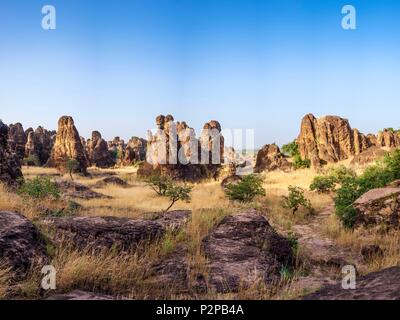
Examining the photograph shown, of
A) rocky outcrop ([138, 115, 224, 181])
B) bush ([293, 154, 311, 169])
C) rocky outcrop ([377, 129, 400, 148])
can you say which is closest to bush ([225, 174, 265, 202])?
rocky outcrop ([138, 115, 224, 181])

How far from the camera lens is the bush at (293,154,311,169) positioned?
4952 centimetres

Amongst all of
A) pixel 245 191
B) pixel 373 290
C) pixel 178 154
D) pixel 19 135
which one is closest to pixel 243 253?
pixel 373 290

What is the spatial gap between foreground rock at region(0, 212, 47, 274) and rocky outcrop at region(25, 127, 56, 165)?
64178 millimetres

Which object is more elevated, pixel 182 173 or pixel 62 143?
pixel 62 143

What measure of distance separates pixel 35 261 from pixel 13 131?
76.9 m

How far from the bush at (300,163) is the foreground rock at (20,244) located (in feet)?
153

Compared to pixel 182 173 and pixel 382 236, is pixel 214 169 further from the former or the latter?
pixel 382 236

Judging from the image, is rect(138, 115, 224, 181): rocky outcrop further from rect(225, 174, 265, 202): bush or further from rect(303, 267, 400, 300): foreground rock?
rect(303, 267, 400, 300): foreground rock

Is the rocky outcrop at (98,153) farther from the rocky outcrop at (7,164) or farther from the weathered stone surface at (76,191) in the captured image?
the rocky outcrop at (7,164)

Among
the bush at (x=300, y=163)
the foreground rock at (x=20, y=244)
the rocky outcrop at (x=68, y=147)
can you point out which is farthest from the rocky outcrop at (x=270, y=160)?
the foreground rock at (x=20, y=244)

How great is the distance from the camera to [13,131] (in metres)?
73.1

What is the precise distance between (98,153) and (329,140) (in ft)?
155
